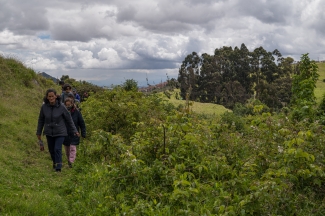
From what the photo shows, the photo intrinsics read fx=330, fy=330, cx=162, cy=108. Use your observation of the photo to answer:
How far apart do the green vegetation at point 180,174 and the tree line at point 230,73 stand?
46.5 m

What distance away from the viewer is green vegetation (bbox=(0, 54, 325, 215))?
179 inches

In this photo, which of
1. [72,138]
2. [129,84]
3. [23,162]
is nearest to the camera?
[23,162]

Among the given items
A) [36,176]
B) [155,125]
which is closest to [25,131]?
[36,176]

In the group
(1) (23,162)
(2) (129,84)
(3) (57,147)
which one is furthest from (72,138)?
(2) (129,84)

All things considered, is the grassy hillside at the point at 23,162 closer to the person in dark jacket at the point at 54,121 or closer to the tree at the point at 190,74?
the person in dark jacket at the point at 54,121

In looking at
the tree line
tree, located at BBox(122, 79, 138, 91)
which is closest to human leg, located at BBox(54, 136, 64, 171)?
tree, located at BBox(122, 79, 138, 91)

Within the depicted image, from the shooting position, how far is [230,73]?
56.1m

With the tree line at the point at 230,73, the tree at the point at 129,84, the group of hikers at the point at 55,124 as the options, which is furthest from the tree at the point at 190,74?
the group of hikers at the point at 55,124

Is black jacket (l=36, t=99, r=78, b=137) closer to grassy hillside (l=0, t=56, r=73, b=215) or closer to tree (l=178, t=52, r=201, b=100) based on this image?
grassy hillside (l=0, t=56, r=73, b=215)

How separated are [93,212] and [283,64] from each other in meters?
56.9

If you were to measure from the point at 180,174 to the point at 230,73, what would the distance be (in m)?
52.6

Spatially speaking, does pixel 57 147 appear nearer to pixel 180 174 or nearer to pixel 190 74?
pixel 180 174

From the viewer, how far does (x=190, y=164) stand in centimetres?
569

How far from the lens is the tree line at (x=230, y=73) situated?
5412cm
